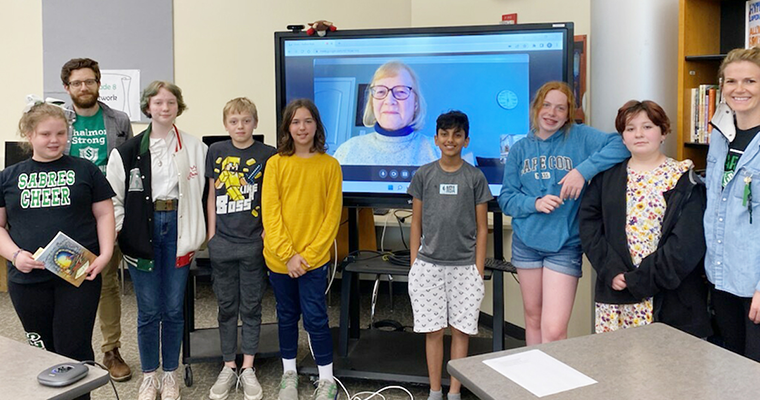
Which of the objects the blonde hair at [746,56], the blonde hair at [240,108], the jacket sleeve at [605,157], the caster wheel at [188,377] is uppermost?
the blonde hair at [746,56]

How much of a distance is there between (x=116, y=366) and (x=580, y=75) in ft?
10.2

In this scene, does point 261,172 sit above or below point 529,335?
above

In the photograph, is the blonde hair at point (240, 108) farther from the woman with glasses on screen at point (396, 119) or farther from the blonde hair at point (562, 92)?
the blonde hair at point (562, 92)

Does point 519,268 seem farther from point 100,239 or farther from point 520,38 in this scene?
point 100,239

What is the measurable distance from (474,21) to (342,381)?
2504mm

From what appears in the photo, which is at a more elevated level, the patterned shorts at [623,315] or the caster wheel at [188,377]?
the patterned shorts at [623,315]

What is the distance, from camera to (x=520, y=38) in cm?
312

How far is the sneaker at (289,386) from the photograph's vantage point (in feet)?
9.76

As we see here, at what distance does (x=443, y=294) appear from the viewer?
2793mm

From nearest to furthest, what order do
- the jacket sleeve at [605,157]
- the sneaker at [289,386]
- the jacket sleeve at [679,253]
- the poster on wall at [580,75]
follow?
the jacket sleeve at [679,253] → the jacket sleeve at [605,157] → the sneaker at [289,386] → the poster on wall at [580,75]

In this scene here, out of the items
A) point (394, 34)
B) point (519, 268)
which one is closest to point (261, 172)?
point (394, 34)

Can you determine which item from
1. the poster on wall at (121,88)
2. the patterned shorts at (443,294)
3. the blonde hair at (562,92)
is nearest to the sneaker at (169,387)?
the patterned shorts at (443,294)

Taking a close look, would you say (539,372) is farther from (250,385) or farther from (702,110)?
(702,110)

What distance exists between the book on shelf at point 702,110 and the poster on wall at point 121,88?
399cm
